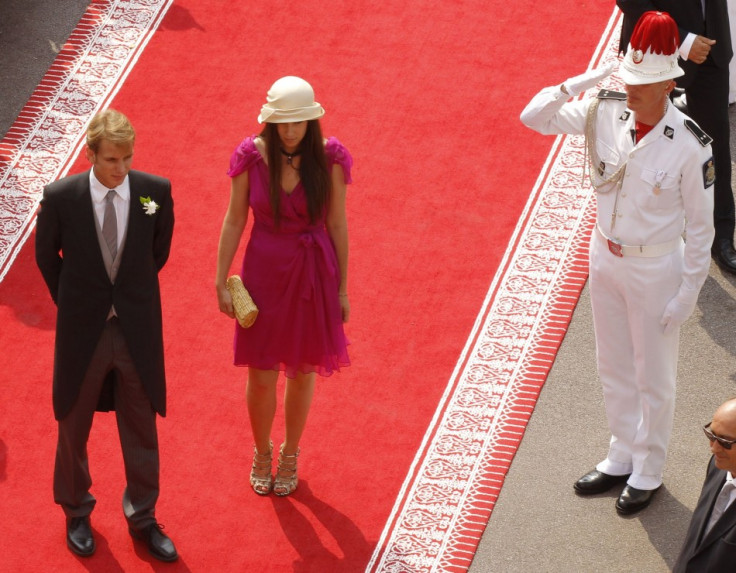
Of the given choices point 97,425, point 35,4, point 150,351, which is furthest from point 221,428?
point 35,4

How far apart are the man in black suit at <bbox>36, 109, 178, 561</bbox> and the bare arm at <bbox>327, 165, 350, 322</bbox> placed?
24.7 inches

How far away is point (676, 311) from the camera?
5379 millimetres

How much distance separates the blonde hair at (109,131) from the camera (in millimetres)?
4980

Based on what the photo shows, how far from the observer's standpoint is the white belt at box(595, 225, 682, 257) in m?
5.35

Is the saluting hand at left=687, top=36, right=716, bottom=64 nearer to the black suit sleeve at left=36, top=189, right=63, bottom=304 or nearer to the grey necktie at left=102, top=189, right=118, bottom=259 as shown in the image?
the grey necktie at left=102, top=189, right=118, bottom=259

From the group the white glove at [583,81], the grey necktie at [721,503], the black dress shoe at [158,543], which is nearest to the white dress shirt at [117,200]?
the black dress shoe at [158,543]

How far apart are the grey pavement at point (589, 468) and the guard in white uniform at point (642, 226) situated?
0.14m

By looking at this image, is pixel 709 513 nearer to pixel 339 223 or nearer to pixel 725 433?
pixel 725 433

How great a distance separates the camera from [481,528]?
5.86 m

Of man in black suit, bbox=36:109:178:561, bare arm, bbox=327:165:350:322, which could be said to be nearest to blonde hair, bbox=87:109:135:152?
man in black suit, bbox=36:109:178:561

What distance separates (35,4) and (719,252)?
175 inches

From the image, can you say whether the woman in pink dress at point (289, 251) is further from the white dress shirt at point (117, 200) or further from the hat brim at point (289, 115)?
the white dress shirt at point (117, 200)

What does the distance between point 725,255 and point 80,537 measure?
3362mm

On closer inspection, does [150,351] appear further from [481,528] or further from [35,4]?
[35,4]
